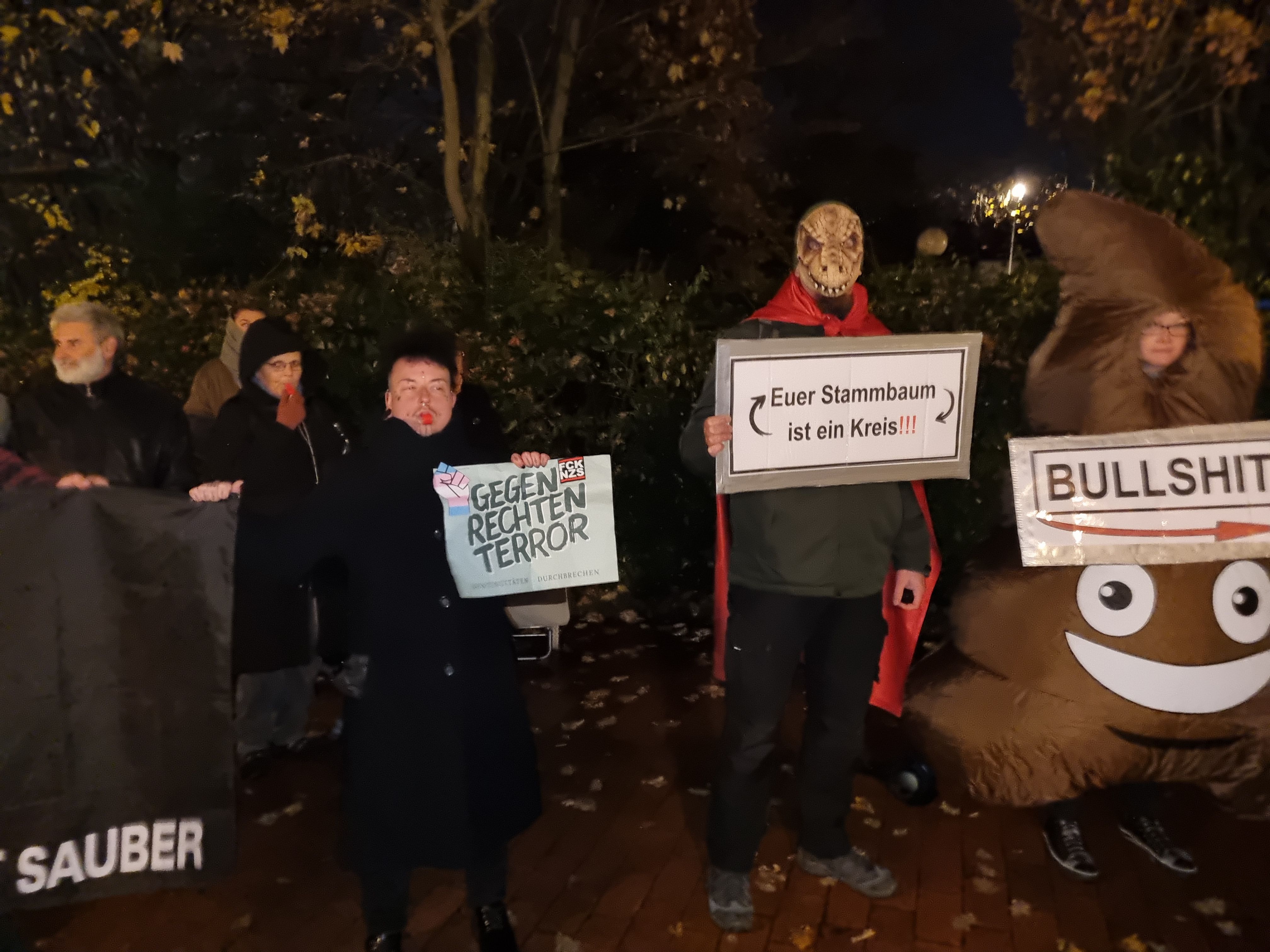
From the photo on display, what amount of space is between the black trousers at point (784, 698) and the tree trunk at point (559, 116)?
6.76m

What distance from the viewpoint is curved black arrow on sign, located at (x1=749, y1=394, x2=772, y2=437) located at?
2.67 metres

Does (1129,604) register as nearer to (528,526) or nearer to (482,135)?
(528,526)

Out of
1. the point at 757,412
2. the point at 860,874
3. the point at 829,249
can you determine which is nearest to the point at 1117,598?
the point at 860,874

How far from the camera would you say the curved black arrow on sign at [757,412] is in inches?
105

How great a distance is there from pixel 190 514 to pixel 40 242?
8.27 meters

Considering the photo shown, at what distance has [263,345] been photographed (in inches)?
145

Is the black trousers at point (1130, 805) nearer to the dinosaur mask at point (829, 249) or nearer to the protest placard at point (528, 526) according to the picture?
the protest placard at point (528, 526)

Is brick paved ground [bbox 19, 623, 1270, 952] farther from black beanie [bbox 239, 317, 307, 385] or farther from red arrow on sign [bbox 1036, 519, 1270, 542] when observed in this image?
black beanie [bbox 239, 317, 307, 385]

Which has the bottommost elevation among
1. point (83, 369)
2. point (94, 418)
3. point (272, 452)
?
point (272, 452)

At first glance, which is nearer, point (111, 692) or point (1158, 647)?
point (111, 692)

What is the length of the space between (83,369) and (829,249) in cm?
286

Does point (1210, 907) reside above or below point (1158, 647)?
below

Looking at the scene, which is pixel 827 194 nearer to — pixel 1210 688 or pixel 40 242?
pixel 40 242

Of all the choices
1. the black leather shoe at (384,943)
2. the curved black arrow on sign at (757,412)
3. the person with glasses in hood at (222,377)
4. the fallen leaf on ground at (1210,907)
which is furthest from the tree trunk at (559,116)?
the fallen leaf on ground at (1210,907)
